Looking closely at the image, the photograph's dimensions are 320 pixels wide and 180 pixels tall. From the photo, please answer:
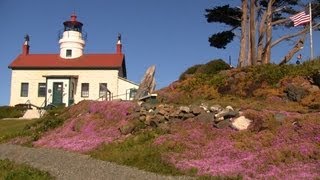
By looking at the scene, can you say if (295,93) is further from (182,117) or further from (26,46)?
(26,46)

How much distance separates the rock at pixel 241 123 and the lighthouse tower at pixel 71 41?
38.4 m

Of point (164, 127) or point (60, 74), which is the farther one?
point (60, 74)

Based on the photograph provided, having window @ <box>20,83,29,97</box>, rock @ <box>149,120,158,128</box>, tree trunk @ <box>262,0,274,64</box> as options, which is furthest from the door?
rock @ <box>149,120,158,128</box>

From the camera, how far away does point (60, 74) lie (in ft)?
177

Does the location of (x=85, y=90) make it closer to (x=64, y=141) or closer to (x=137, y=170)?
(x=64, y=141)

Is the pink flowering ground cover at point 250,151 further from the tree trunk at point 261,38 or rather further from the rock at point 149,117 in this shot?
the tree trunk at point 261,38

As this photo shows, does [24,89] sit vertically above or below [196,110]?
above

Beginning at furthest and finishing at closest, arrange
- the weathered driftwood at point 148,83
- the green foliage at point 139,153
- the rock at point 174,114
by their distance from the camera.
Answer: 1. the weathered driftwood at point 148,83
2. the rock at point 174,114
3. the green foliage at point 139,153

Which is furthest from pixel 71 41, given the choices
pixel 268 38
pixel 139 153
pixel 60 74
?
pixel 139 153

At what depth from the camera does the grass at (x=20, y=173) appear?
43.7 ft

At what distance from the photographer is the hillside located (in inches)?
607

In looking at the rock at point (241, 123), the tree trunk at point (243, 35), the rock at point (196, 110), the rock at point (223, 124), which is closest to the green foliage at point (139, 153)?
the rock at point (196, 110)

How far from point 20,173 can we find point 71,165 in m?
2.55

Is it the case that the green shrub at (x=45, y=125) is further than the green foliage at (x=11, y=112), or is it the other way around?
the green foliage at (x=11, y=112)
